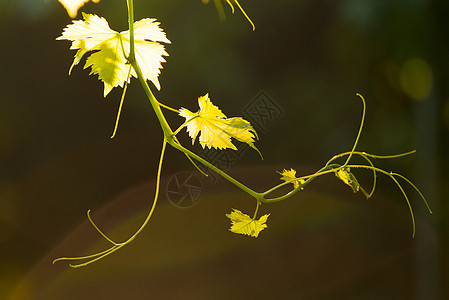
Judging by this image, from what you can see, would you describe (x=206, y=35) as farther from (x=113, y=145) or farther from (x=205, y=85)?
(x=113, y=145)

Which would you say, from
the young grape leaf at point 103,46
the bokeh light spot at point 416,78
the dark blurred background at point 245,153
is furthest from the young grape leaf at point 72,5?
the bokeh light spot at point 416,78

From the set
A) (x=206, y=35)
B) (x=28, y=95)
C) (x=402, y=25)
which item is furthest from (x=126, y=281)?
(x=402, y=25)

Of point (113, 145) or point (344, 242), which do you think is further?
point (344, 242)

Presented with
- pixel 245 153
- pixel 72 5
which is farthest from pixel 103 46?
pixel 245 153

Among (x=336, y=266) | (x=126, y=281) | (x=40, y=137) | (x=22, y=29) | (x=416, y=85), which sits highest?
(x=22, y=29)

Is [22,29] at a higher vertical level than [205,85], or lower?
higher

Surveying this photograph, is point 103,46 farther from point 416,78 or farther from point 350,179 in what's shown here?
point 416,78

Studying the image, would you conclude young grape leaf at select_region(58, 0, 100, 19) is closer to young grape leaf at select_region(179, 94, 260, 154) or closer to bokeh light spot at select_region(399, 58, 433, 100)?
young grape leaf at select_region(179, 94, 260, 154)
